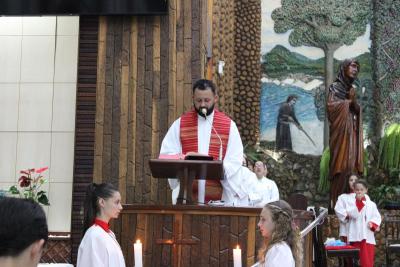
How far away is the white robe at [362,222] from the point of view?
381 inches

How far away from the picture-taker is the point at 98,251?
3.83 metres

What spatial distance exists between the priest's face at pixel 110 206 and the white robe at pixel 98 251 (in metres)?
0.12

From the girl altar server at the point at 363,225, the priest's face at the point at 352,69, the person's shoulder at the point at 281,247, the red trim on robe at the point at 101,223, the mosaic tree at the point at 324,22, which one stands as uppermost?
the mosaic tree at the point at 324,22

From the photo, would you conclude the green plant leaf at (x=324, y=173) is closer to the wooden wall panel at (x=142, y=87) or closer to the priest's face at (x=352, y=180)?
the priest's face at (x=352, y=180)

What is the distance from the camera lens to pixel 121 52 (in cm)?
752

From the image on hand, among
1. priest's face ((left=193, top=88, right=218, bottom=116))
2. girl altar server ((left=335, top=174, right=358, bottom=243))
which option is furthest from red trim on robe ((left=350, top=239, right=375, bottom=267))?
priest's face ((left=193, top=88, right=218, bottom=116))

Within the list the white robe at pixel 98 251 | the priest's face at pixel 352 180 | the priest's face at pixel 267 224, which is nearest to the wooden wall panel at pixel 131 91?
the white robe at pixel 98 251

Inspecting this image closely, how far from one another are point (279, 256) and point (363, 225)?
6372 millimetres

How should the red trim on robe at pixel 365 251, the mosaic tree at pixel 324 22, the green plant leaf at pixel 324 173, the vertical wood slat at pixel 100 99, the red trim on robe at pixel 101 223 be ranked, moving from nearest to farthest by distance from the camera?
the red trim on robe at pixel 101 223
the vertical wood slat at pixel 100 99
the red trim on robe at pixel 365 251
the green plant leaf at pixel 324 173
the mosaic tree at pixel 324 22

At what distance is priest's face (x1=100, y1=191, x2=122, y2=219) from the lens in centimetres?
397

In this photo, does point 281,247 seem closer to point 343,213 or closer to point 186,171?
point 186,171

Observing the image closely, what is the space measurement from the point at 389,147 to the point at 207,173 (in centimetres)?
892

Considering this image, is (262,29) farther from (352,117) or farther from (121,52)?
(121,52)

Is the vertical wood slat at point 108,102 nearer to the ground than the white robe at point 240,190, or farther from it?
farther from it
